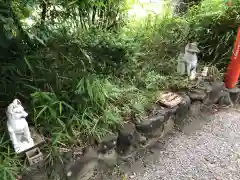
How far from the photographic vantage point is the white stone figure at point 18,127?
4.42 feet

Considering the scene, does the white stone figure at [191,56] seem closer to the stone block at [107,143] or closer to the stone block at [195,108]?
the stone block at [195,108]

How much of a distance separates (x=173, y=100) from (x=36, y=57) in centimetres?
118

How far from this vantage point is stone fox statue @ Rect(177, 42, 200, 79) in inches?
91.0

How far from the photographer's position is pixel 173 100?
7.28 feet

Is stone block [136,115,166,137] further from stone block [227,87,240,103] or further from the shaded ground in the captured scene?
stone block [227,87,240,103]

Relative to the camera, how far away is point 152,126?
2.02 meters

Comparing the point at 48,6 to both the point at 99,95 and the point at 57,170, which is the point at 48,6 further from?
the point at 57,170

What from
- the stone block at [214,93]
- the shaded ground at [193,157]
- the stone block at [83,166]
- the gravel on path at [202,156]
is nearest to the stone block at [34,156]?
the stone block at [83,166]

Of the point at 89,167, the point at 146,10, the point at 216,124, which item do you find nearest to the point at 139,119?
the point at 89,167

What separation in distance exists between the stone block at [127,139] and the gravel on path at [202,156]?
0.63 feet

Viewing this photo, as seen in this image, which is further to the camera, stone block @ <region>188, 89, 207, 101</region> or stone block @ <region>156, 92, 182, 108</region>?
stone block @ <region>188, 89, 207, 101</region>

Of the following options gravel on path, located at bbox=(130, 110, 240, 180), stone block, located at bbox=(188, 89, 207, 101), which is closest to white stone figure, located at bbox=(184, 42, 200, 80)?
stone block, located at bbox=(188, 89, 207, 101)

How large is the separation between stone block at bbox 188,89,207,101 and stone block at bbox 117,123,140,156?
28.9 inches

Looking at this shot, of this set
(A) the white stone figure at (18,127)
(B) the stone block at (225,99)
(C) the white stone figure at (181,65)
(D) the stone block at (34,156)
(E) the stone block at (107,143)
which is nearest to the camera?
(A) the white stone figure at (18,127)
